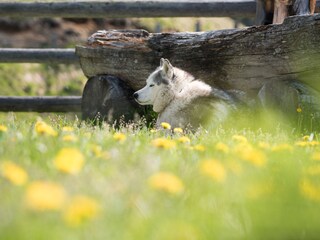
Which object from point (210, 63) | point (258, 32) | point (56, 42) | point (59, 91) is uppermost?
point (258, 32)

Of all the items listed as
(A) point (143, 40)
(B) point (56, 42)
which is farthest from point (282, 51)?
(B) point (56, 42)

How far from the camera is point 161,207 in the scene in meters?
1.39

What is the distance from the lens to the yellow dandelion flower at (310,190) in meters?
1.60

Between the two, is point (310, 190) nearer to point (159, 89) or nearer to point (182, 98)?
point (182, 98)

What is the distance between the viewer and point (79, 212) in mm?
1110

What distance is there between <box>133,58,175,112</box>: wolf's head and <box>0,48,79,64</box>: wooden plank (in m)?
2.18

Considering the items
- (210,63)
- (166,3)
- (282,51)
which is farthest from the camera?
(166,3)

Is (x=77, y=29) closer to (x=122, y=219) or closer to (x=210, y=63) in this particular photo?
(x=210, y=63)

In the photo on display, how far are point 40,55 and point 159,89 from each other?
2641 millimetres

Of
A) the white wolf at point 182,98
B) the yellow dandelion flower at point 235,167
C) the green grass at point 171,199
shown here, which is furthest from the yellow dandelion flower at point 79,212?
the white wolf at point 182,98

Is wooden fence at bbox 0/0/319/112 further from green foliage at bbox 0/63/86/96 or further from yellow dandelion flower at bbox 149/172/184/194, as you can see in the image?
green foliage at bbox 0/63/86/96

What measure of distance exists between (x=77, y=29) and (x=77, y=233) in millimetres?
25660

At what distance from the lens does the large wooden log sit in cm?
455

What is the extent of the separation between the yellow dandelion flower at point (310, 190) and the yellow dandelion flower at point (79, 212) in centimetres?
77
